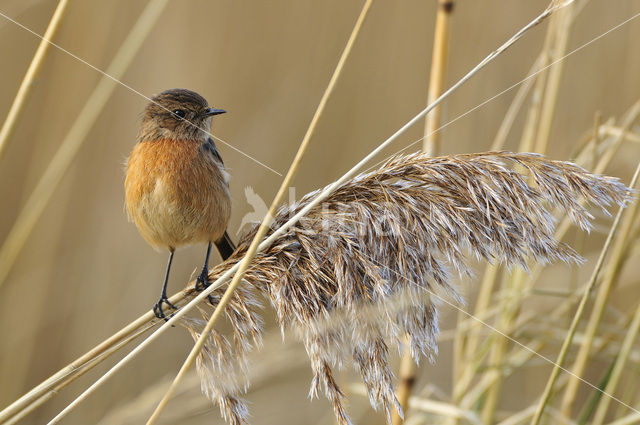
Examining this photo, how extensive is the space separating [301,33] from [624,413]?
179cm

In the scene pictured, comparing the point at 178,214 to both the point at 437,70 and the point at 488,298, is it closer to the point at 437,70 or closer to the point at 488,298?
the point at 437,70

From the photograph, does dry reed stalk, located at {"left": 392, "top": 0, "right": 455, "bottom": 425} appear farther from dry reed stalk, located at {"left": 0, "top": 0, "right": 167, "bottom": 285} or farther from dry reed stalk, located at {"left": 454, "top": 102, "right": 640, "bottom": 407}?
dry reed stalk, located at {"left": 0, "top": 0, "right": 167, "bottom": 285}

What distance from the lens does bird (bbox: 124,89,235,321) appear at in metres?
1.90

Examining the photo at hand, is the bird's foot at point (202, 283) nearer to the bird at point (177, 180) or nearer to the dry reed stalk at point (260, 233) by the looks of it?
the bird at point (177, 180)

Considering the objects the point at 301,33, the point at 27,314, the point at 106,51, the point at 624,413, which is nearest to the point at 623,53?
the point at 301,33

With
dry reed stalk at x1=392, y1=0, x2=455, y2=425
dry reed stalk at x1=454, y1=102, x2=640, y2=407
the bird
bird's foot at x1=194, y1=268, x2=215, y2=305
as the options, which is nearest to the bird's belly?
the bird

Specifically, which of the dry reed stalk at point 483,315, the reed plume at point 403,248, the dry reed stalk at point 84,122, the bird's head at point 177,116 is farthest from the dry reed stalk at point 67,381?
the dry reed stalk at point 483,315

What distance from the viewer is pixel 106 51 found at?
9.02ft

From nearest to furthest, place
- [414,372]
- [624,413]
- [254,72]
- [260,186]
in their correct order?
[414,372]
[624,413]
[260,186]
[254,72]

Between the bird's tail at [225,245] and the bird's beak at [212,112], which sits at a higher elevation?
the bird's beak at [212,112]

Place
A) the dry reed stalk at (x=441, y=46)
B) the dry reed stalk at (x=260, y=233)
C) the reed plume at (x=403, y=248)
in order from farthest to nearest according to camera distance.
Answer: the dry reed stalk at (x=441, y=46) < the reed plume at (x=403, y=248) < the dry reed stalk at (x=260, y=233)

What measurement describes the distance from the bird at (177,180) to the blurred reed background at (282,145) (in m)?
0.12

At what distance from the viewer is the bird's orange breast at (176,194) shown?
190 cm

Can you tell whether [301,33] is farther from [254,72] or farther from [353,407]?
[353,407]
